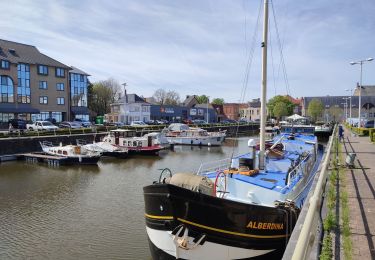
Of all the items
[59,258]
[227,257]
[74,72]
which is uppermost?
[74,72]

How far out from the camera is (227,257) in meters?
8.10

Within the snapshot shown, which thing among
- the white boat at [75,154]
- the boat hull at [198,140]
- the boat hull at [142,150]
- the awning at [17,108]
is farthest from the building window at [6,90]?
the boat hull at [142,150]

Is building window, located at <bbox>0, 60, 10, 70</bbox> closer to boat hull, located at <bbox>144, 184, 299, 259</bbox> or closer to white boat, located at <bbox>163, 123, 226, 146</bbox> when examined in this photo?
white boat, located at <bbox>163, 123, 226, 146</bbox>

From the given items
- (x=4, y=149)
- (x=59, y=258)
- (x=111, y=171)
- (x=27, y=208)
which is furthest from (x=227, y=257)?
(x=4, y=149)

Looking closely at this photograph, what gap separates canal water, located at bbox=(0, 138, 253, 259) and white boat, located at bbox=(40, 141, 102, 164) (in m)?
1.55

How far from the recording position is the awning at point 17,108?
2161 inches

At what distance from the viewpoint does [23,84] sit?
58375mm

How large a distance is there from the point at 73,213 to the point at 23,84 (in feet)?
163

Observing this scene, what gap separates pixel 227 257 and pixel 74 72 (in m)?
69.2

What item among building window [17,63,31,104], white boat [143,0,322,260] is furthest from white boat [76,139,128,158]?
building window [17,63,31,104]

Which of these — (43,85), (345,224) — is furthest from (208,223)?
(43,85)

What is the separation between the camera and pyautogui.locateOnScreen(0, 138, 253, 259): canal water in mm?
11453

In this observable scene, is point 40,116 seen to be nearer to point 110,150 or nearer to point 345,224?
point 110,150

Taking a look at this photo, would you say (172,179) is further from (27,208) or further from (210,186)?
(27,208)
